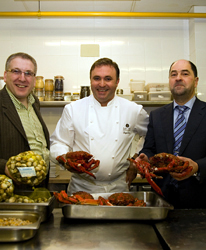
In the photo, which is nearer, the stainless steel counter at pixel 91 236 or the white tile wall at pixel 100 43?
the stainless steel counter at pixel 91 236

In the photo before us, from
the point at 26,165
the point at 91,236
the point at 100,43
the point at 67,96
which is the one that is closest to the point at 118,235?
the point at 91,236

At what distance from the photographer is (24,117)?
2.22 m

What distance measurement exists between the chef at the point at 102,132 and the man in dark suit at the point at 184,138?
8.7 inches

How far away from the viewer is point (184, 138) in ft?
6.83

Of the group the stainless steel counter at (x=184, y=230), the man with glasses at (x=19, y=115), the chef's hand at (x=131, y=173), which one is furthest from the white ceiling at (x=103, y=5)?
the stainless steel counter at (x=184, y=230)

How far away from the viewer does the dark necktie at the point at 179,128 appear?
213 cm

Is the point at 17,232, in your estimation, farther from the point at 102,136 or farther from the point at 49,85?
the point at 49,85

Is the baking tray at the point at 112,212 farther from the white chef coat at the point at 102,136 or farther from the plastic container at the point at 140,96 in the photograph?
the plastic container at the point at 140,96

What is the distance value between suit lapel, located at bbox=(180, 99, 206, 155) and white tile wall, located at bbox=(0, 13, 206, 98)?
192 centimetres

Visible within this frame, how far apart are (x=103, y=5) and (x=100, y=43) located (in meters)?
0.53

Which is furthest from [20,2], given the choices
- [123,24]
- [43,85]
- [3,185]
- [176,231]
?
[176,231]

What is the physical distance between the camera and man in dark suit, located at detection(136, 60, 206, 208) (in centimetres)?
204

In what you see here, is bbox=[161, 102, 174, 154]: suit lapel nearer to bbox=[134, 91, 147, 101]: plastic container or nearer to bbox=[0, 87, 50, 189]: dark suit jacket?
bbox=[0, 87, 50, 189]: dark suit jacket

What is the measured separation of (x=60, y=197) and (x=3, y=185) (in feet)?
1.05
